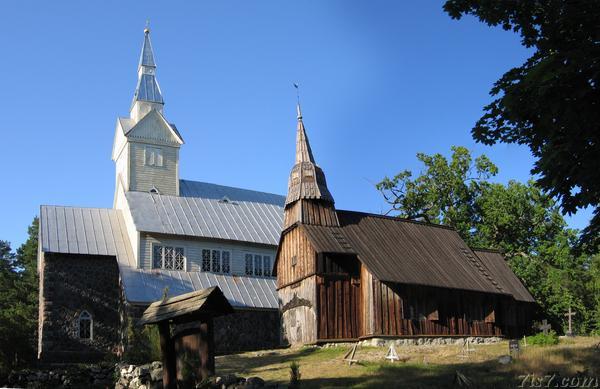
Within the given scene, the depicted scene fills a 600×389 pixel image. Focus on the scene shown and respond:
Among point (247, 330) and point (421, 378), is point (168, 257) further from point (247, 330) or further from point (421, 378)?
point (421, 378)

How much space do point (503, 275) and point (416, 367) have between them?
20.0m

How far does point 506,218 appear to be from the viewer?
49562 mm

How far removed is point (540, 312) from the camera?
42562 mm

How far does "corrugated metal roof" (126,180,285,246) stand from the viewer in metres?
41.1

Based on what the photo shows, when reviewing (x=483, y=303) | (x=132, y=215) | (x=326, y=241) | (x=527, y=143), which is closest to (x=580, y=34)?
(x=527, y=143)

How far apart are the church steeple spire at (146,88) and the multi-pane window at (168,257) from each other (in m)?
12.5

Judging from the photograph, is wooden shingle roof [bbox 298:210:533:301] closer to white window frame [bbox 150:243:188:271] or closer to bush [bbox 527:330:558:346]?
bush [bbox 527:330:558:346]

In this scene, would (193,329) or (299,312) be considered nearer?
(193,329)

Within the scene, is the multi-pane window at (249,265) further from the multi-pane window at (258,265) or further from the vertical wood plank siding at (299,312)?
the vertical wood plank siding at (299,312)

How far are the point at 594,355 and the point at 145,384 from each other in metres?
13.9

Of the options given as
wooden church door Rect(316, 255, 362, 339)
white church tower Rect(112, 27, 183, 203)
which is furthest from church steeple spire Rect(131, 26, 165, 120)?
wooden church door Rect(316, 255, 362, 339)

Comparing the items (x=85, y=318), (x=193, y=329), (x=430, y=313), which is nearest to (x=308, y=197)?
(x=430, y=313)

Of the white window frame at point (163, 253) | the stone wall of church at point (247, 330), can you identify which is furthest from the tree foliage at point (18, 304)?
the stone wall of church at point (247, 330)

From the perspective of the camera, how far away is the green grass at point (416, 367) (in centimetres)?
1934
